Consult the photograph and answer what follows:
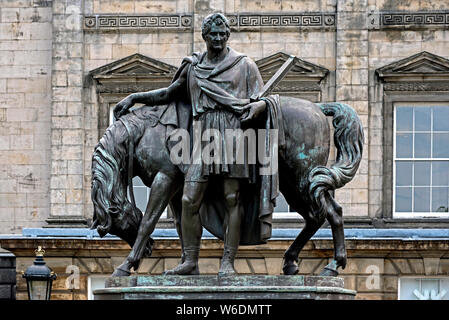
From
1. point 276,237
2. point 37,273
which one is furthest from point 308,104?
point 276,237

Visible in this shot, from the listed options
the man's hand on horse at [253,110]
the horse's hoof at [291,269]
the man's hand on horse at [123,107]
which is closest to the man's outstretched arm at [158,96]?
the man's hand on horse at [123,107]

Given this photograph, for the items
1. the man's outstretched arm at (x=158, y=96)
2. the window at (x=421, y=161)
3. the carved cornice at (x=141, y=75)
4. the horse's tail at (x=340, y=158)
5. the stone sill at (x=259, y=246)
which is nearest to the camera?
the horse's tail at (x=340, y=158)

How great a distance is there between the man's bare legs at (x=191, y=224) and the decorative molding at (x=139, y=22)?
21.0 metres

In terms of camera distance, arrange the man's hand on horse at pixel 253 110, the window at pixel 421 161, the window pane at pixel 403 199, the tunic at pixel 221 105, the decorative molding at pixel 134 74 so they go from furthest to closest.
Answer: the decorative molding at pixel 134 74 → the window pane at pixel 403 199 → the window at pixel 421 161 → the tunic at pixel 221 105 → the man's hand on horse at pixel 253 110

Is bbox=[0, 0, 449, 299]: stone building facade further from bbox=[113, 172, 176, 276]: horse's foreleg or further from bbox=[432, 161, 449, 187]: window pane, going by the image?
bbox=[113, 172, 176, 276]: horse's foreleg

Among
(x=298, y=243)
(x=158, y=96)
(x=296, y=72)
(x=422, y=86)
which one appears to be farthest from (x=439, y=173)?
(x=158, y=96)

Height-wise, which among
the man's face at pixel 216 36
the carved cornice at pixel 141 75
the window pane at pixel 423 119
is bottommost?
the window pane at pixel 423 119

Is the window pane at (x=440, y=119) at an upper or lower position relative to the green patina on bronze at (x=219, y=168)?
upper

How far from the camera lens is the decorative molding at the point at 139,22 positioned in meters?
36.9

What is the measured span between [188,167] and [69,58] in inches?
833

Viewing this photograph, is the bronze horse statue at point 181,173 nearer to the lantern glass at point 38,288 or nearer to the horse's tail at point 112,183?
the horse's tail at point 112,183

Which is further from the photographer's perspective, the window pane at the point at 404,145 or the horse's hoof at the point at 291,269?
the window pane at the point at 404,145

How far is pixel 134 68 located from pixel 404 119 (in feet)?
19.9

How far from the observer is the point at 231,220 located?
1611cm
